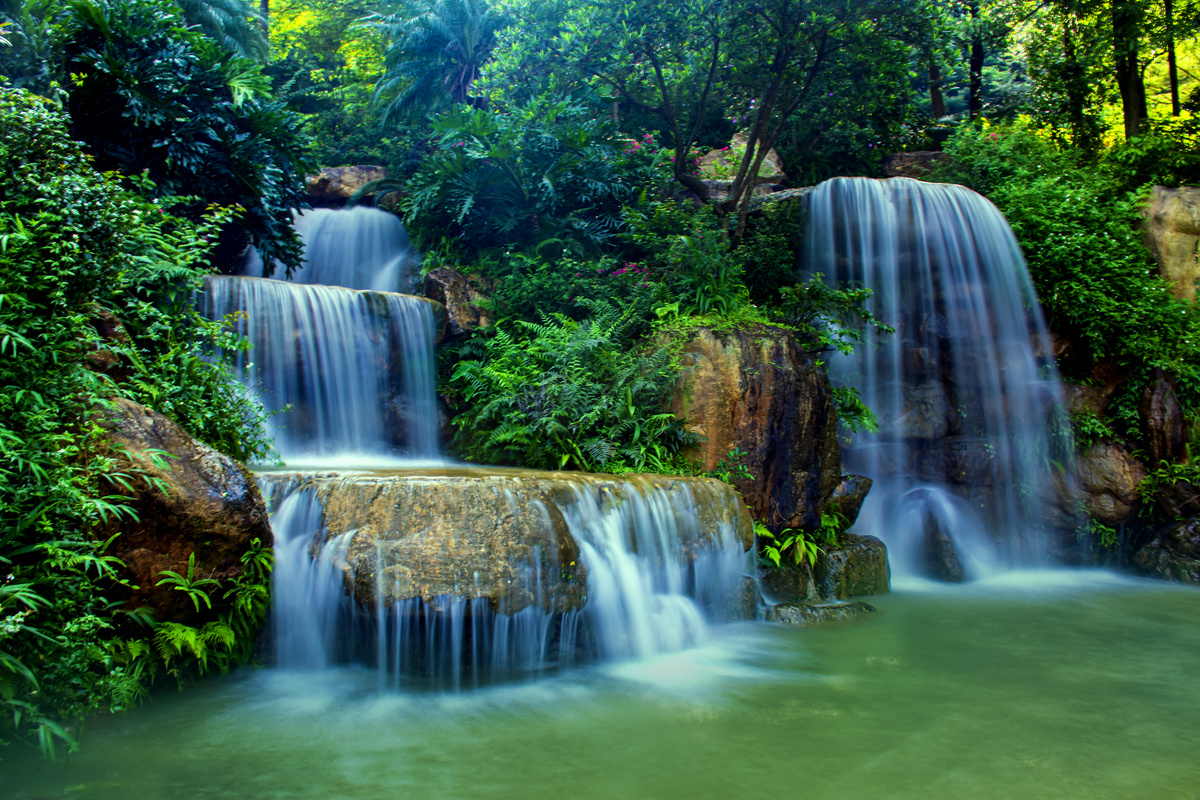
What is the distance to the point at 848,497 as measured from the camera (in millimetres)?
7805

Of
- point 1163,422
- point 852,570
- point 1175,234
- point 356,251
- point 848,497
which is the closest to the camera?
point 852,570

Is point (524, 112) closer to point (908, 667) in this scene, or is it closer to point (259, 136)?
point (259, 136)

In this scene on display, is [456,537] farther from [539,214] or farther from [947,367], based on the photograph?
[947,367]

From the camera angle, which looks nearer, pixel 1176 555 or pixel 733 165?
pixel 1176 555

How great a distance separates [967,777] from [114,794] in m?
3.92

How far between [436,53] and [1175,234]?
15.2 meters

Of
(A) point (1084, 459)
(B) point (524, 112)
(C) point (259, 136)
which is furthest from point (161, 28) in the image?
(A) point (1084, 459)

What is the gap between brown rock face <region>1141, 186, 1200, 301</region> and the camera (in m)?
9.95

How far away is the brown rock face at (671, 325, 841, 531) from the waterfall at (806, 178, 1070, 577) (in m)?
2.16

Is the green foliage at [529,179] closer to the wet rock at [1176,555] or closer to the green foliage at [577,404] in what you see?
the green foliage at [577,404]

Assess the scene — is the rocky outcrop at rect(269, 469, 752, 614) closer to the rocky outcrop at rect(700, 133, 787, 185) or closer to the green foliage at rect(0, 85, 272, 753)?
the green foliage at rect(0, 85, 272, 753)

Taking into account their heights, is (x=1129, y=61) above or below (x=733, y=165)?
above

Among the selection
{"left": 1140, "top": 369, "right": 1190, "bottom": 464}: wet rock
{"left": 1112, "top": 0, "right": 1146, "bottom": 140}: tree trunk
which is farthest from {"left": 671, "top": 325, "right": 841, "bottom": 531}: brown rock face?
{"left": 1112, "top": 0, "right": 1146, "bottom": 140}: tree trunk

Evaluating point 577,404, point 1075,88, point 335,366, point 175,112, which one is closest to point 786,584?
point 577,404
